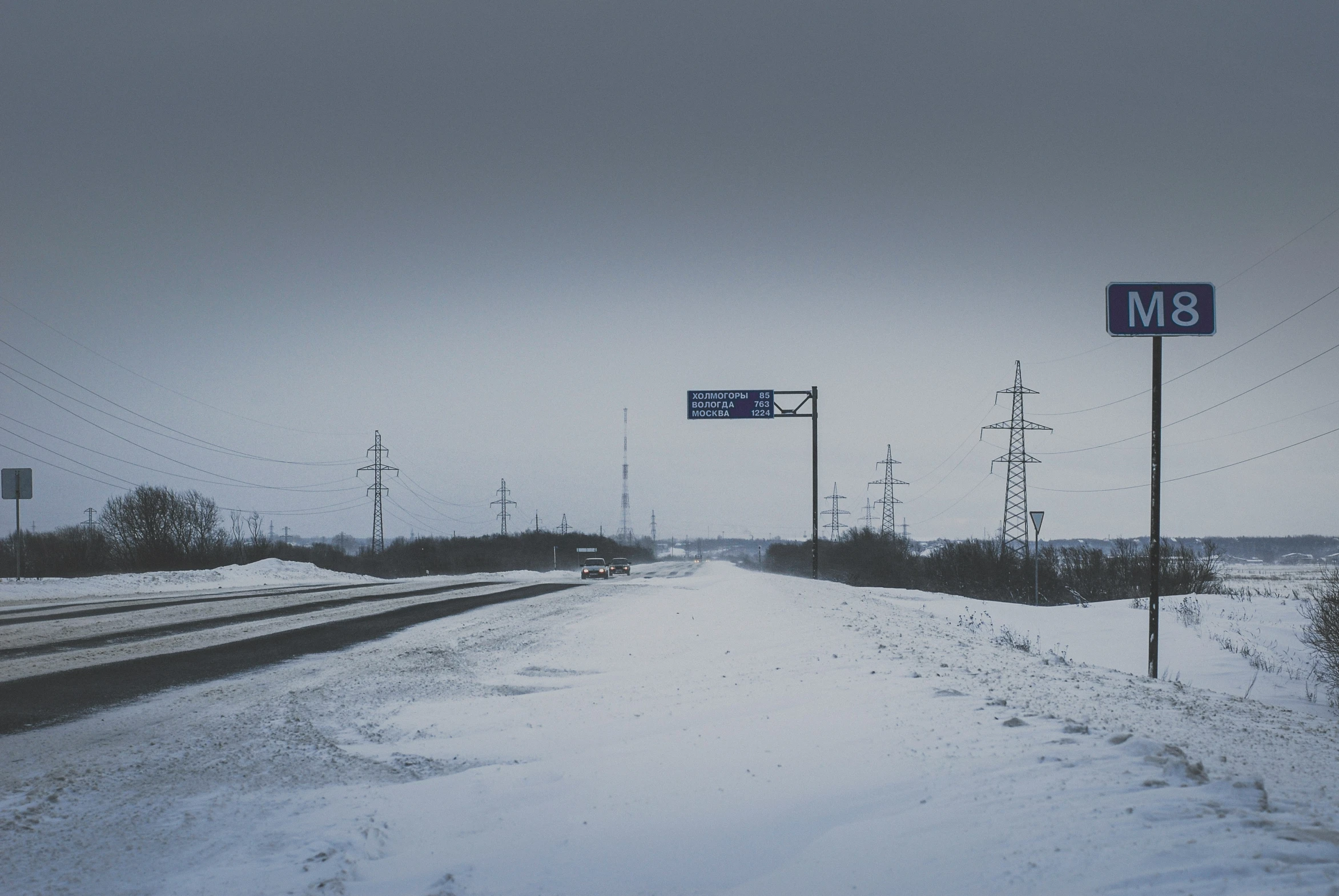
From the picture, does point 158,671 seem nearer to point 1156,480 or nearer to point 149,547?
point 1156,480

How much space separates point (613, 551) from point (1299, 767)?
125 meters

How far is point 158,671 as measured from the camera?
8.98m

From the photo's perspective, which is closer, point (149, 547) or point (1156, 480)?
point (1156, 480)

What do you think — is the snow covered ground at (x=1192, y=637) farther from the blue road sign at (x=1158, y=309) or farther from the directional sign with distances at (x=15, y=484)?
the directional sign with distances at (x=15, y=484)

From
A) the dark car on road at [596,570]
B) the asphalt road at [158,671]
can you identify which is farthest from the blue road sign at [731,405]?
the dark car on road at [596,570]

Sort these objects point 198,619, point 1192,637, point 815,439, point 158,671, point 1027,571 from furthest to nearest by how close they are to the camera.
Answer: point 1027,571 → point 815,439 → point 198,619 → point 1192,637 → point 158,671

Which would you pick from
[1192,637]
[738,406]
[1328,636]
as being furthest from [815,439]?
[1328,636]

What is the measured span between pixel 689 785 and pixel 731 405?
2641 cm

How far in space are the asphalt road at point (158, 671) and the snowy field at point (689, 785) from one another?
0.49 m

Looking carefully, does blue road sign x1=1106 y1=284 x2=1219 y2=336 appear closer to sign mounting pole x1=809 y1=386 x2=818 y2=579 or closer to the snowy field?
the snowy field

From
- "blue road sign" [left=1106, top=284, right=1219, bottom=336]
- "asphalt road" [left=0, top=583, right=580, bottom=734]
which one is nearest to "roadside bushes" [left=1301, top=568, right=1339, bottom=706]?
"blue road sign" [left=1106, top=284, right=1219, bottom=336]

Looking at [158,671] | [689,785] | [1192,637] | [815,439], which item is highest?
[815,439]

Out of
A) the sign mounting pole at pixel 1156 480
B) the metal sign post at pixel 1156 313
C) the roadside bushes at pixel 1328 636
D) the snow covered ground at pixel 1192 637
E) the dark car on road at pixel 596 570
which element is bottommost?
the dark car on road at pixel 596 570

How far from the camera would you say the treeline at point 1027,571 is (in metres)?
34.1
